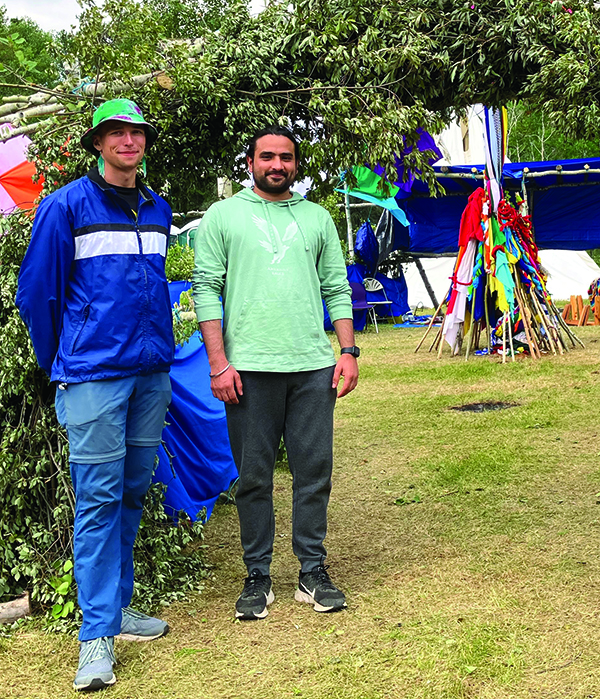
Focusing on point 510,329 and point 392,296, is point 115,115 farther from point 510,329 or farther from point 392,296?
point 392,296

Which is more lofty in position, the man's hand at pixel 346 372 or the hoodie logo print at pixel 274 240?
the hoodie logo print at pixel 274 240

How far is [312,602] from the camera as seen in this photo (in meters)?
3.67

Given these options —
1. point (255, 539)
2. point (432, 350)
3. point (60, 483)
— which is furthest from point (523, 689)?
point (432, 350)

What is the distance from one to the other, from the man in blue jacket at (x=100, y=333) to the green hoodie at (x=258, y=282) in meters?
0.33

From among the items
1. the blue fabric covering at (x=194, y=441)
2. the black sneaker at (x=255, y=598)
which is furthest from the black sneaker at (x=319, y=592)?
the blue fabric covering at (x=194, y=441)

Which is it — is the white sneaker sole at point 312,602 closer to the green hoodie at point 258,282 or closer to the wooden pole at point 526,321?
the green hoodie at point 258,282

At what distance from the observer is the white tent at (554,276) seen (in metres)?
24.9

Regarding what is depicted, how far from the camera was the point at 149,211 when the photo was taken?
3314 millimetres

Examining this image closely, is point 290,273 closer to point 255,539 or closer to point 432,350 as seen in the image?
point 255,539

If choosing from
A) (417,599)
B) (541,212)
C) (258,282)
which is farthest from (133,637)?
(541,212)

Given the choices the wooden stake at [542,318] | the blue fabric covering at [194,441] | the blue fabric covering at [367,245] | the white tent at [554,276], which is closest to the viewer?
the blue fabric covering at [194,441]

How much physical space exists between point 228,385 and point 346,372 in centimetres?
56

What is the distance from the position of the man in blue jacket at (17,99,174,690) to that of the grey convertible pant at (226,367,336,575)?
1.69 ft

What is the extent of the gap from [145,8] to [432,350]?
33.2 ft
